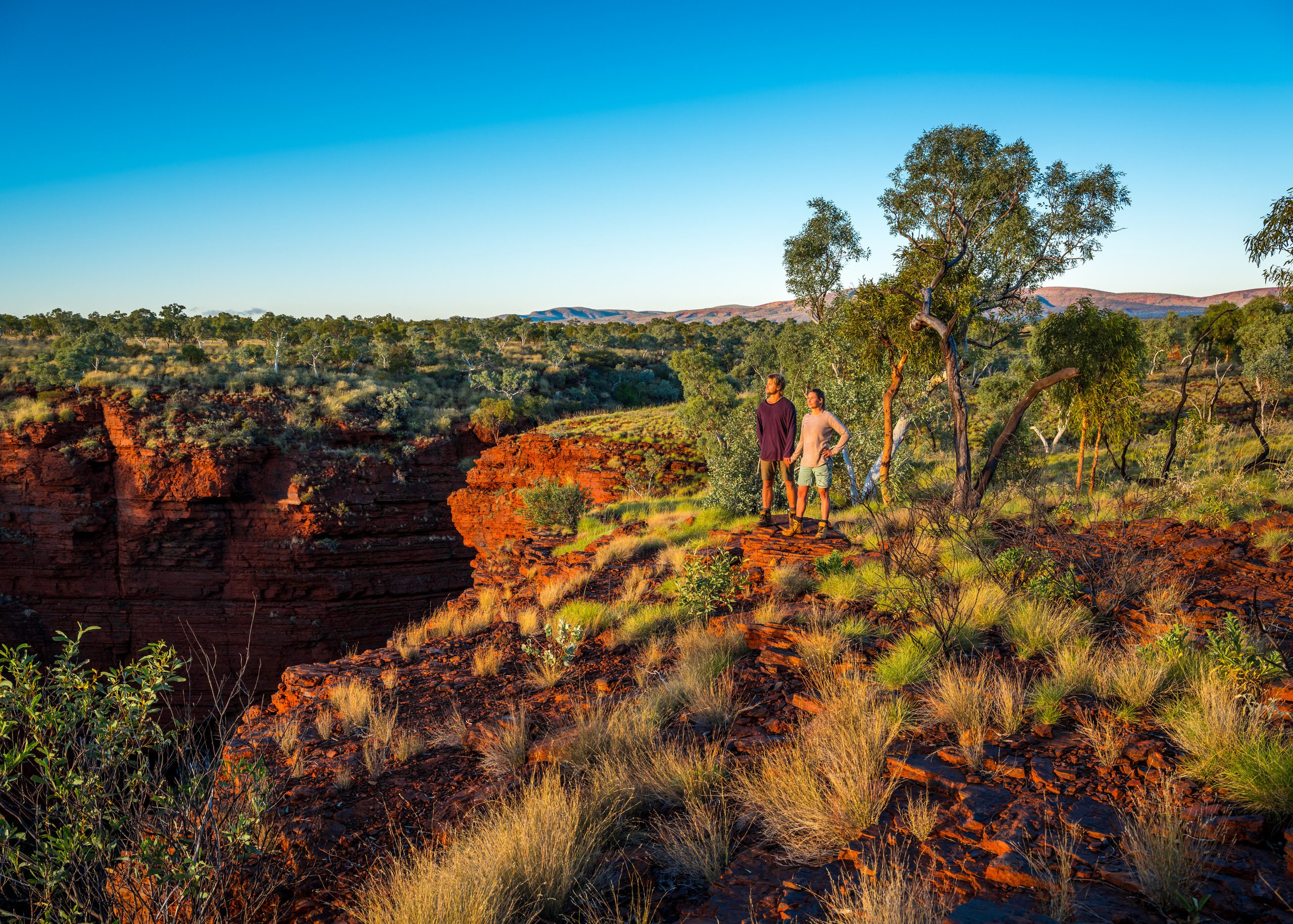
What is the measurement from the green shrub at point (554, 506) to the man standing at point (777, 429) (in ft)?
23.3

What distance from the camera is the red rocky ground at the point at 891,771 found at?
2418 mm

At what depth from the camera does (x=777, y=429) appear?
26.0 ft

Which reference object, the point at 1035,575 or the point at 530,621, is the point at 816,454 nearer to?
the point at 1035,575

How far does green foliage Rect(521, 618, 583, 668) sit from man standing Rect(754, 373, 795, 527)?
3.21 metres

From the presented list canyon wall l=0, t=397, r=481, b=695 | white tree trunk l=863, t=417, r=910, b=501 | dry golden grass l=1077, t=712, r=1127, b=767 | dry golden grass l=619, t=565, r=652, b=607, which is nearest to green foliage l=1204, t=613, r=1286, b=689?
dry golden grass l=1077, t=712, r=1127, b=767

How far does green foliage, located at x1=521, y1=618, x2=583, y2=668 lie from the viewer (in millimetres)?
5684

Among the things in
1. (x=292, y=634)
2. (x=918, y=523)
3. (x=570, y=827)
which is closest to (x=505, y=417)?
(x=292, y=634)

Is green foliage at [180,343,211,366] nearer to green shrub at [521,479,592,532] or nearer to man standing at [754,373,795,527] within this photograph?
green shrub at [521,479,592,532]

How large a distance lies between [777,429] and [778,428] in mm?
20

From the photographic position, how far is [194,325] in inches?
1623

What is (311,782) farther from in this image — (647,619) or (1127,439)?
(1127,439)

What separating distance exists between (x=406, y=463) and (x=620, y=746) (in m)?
24.4

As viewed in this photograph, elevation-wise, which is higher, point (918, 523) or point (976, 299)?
point (976, 299)

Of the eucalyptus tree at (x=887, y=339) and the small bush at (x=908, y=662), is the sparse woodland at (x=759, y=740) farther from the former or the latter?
the eucalyptus tree at (x=887, y=339)
